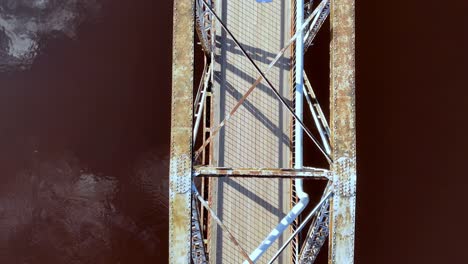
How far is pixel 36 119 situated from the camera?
11484 millimetres

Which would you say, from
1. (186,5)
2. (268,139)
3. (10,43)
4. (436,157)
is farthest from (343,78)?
(10,43)

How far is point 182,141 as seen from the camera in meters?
5.20

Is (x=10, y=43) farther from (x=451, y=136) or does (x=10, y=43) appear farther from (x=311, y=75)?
(x=451, y=136)

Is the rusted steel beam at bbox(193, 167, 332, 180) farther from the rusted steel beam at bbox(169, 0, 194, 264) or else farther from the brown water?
the brown water

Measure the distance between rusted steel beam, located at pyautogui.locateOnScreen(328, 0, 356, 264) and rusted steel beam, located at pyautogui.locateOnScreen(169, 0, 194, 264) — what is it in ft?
6.96

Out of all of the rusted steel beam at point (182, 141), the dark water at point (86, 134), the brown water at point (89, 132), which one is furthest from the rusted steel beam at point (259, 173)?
the dark water at point (86, 134)

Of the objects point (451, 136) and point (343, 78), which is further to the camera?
point (451, 136)

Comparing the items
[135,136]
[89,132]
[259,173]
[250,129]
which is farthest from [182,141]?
[89,132]

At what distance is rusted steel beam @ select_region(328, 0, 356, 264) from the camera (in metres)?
5.30

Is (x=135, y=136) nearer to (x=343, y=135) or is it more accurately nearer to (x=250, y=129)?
(x=250, y=129)

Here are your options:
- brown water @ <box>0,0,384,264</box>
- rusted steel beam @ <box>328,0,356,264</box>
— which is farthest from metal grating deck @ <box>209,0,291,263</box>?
rusted steel beam @ <box>328,0,356,264</box>

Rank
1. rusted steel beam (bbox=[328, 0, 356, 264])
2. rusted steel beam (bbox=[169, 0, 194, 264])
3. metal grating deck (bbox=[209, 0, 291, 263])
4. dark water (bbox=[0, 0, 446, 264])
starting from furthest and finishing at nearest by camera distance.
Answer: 1. dark water (bbox=[0, 0, 446, 264])
2. metal grating deck (bbox=[209, 0, 291, 263])
3. rusted steel beam (bbox=[328, 0, 356, 264])
4. rusted steel beam (bbox=[169, 0, 194, 264])

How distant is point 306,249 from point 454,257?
24.9ft

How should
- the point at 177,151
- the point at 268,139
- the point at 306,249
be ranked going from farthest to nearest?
1. the point at 268,139
2. the point at 306,249
3. the point at 177,151
